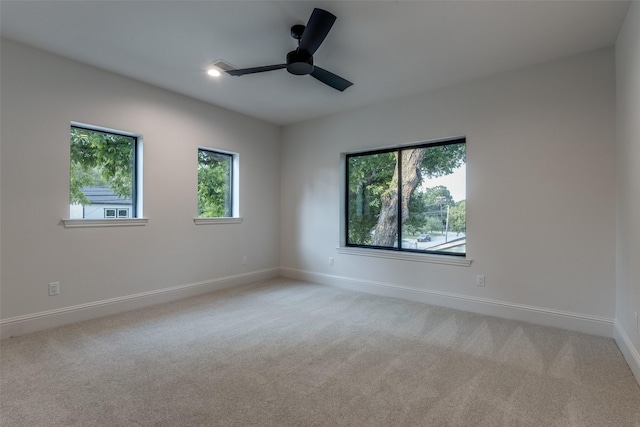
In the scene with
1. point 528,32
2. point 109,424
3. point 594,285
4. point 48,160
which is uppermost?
point 528,32

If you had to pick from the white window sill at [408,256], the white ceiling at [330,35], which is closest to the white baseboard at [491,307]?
the white window sill at [408,256]

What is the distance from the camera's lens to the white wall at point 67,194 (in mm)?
2783

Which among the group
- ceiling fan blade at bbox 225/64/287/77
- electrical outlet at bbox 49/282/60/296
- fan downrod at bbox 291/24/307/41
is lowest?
electrical outlet at bbox 49/282/60/296

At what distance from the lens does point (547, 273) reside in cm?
308

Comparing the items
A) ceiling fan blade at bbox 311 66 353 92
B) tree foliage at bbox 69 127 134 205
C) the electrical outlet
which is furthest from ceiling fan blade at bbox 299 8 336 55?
the electrical outlet

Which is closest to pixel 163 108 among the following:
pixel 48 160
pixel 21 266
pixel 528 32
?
pixel 48 160

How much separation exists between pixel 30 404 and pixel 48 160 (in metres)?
2.17

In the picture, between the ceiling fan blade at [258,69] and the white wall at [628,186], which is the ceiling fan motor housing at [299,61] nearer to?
the ceiling fan blade at [258,69]

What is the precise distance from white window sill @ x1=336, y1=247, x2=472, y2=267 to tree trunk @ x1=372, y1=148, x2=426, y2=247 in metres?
0.21

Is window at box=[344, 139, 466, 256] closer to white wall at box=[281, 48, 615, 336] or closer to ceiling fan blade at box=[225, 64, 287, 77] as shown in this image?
white wall at box=[281, 48, 615, 336]

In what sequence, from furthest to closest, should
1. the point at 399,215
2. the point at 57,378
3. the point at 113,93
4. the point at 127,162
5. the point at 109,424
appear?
the point at 399,215
the point at 127,162
the point at 113,93
the point at 57,378
the point at 109,424

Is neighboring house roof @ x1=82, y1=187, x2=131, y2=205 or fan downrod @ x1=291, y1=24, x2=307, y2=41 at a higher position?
fan downrod @ x1=291, y1=24, x2=307, y2=41

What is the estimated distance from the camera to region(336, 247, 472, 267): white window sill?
3.60m

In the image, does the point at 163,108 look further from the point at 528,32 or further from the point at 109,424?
the point at 528,32
